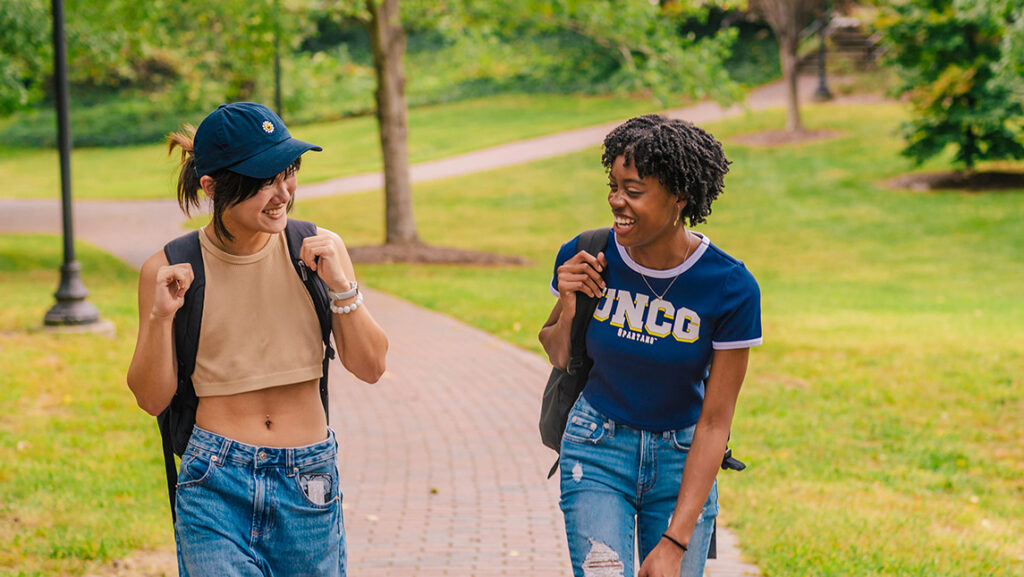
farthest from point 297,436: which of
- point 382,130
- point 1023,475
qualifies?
point 382,130

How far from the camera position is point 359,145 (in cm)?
3856

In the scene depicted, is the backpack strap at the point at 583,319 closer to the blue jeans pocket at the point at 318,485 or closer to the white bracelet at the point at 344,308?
the white bracelet at the point at 344,308

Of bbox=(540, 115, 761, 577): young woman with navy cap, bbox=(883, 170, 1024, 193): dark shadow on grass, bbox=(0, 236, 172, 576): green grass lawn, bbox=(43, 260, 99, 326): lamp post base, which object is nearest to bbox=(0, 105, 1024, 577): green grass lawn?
bbox=(0, 236, 172, 576): green grass lawn

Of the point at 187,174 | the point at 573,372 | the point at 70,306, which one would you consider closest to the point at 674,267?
the point at 573,372

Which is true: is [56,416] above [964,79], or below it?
below

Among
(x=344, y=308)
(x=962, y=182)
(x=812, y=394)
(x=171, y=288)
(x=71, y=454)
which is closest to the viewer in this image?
(x=171, y=288)

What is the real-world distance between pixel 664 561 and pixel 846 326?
1022cm

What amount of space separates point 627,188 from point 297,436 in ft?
3.53

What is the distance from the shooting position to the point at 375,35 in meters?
17.9

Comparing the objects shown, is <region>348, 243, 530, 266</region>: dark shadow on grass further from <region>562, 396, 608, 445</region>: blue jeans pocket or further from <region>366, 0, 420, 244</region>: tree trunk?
<region>562, 396, 608, 445</region>: blue jeans pocket

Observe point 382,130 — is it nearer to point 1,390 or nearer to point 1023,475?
point 1,390

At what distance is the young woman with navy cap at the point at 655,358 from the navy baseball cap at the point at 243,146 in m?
0.84

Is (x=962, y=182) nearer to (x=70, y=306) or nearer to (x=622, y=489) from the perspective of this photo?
(x=70, y=306)

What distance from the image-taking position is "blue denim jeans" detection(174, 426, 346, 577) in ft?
9.18
